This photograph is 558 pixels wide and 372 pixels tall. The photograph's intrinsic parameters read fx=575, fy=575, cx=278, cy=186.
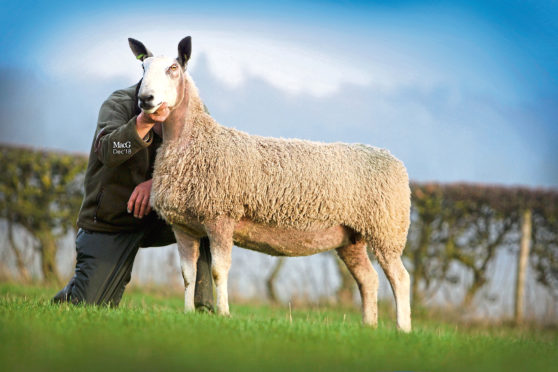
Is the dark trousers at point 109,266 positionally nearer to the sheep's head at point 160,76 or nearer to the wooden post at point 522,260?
the sheep's head at point 160,76

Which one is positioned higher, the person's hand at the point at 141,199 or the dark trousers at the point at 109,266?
the person's hand at the point at 141,199

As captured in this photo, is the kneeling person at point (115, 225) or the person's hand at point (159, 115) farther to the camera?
the kneeling person at point (115, 225)

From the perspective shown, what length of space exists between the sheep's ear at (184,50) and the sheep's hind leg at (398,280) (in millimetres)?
2382

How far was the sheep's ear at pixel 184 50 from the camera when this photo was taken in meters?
4.79

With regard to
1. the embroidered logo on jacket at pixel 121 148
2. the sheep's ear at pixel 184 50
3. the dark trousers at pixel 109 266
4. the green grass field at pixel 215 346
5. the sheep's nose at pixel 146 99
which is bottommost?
the green grass field at pixel 215 346

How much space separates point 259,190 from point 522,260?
624cm

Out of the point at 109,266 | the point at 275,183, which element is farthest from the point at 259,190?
the point at 109,266

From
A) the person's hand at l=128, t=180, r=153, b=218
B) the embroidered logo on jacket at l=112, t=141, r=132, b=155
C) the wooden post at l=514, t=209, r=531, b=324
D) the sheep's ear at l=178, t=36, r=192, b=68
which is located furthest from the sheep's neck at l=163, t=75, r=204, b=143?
the wooden post at l=514, t=209, r=531, b=324

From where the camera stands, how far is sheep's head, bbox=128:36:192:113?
176 inches

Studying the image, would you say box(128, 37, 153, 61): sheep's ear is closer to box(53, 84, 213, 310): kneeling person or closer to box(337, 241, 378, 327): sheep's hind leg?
box(53, 84, 213, 310): kneeling person

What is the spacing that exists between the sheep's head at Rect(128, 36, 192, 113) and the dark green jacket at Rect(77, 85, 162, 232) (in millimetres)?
695

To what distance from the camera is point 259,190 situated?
4781 millimetres

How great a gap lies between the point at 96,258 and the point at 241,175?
6.49 ft

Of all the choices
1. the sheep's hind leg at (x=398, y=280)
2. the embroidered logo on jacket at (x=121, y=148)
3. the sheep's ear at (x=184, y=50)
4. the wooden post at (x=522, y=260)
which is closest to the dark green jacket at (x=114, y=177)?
the embroidered logo on jacket at (x=121, y=148)
